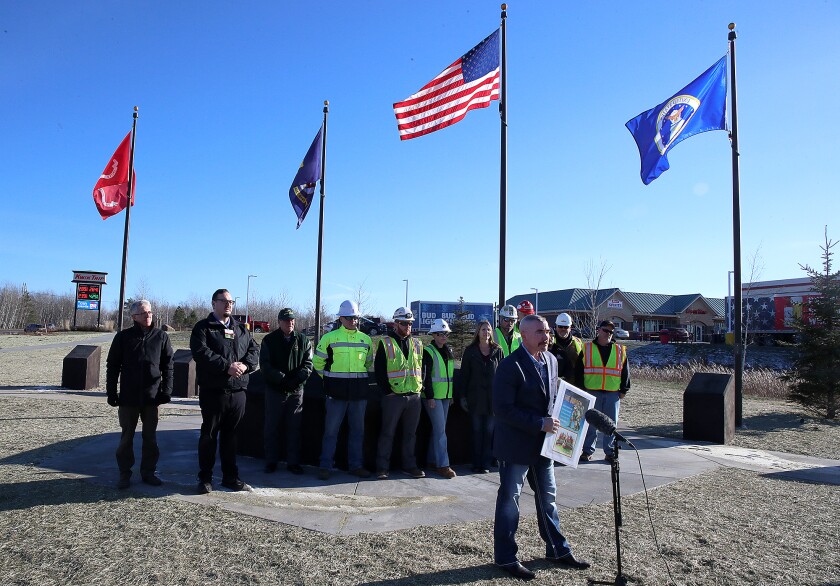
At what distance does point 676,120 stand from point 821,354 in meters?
7.03

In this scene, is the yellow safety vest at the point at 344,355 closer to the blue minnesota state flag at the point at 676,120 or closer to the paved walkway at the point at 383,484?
the paved walkway at the point at 383,484

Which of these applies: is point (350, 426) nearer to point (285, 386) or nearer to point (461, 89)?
point (285, 386)

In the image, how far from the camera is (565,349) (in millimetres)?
8688

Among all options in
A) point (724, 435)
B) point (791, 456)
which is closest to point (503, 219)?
Answer: point (724, 435)

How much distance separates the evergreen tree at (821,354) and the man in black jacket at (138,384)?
1409cm

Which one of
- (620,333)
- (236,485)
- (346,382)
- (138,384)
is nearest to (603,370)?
(346,382)

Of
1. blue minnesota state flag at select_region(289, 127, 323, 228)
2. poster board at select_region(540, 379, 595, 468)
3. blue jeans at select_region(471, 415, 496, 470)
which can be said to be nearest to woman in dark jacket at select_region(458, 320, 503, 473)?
blue jeans at select_region(471, 415, 496, 470)

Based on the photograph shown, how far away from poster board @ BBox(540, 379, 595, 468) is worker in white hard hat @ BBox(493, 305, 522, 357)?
3591 millimetres

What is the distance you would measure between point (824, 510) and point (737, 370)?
6.65 m

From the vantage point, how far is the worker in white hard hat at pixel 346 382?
7.18 m

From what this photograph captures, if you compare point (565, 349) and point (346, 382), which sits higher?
point (565, 349)

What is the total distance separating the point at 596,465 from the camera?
322 inches

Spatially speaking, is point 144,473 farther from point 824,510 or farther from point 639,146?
point 639,146

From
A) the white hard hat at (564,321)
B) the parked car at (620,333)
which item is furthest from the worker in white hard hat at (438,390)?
the parked car at (620,333)
